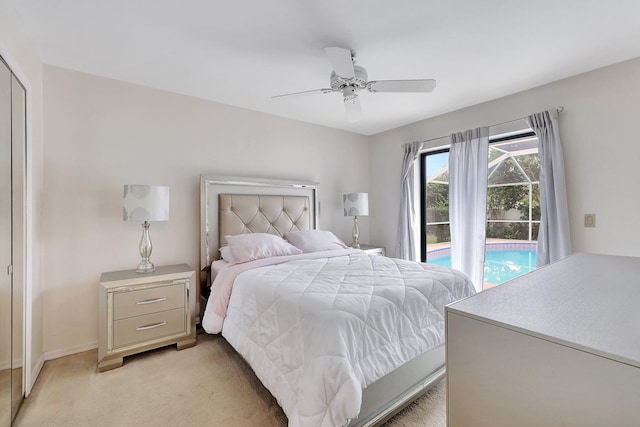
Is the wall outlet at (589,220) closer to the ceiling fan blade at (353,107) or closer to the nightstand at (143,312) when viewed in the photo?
the ceiling fan blade at (353,107)

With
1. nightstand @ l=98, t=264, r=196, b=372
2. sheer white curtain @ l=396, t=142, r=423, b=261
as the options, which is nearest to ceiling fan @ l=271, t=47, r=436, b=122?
sheer white curtain @ l=396, t=142, r=423, b=261

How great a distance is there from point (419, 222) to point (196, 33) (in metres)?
3.43

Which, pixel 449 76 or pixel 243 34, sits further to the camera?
pixel 449 76

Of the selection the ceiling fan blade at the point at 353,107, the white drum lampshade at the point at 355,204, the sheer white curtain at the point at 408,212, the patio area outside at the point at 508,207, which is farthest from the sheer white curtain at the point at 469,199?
the ceiling fan blade at the point at 353,107

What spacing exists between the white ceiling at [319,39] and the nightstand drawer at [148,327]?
2.12m

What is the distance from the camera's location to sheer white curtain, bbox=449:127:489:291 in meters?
3.23

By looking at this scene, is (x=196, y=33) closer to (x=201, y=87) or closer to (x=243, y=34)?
(x=243, y=34)

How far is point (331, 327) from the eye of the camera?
4.47ft

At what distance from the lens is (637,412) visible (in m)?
0.50

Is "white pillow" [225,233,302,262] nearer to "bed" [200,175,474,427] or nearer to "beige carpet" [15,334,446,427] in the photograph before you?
"bed" [200,175,474,427]

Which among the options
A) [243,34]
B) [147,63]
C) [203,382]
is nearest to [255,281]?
Result: [203,382]

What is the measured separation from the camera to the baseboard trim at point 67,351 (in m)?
2.34

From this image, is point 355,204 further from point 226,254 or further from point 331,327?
point 331,327

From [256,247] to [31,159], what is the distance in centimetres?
175
